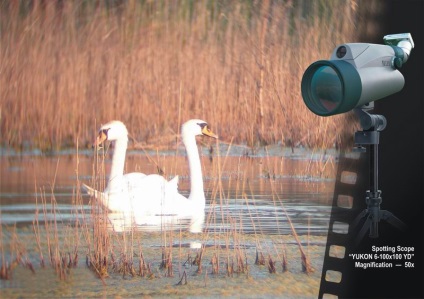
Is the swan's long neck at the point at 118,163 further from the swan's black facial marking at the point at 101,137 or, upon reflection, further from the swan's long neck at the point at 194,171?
the swan's long neck at the point at 194,171

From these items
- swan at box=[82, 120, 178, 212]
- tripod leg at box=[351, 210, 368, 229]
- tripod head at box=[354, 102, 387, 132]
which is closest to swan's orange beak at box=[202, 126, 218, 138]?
swan at box=[82, 120, 178, 212]

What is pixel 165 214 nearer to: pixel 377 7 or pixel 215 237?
pixel 215 237

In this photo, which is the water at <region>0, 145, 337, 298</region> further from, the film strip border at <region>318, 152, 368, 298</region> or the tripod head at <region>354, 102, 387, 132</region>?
the tripod head at <region>354, 102, 387, 132</region>

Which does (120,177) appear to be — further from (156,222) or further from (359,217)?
(359,217)

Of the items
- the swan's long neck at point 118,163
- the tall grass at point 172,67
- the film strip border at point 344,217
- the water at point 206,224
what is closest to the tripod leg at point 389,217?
the film strip border at point 344,217

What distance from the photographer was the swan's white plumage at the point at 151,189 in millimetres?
3811

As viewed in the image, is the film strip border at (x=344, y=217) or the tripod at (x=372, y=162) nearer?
the tripod at (x=372, y=162)

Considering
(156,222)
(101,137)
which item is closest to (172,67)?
(101,137)

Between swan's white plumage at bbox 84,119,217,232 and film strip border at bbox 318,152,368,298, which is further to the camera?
swan's white plumage at bbox 84,119,217,232

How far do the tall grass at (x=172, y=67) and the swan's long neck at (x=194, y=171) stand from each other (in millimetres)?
91

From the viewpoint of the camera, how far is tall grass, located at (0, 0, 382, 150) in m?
3.86

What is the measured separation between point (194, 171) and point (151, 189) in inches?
8.9

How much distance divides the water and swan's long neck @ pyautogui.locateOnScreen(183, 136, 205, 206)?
0.13ft

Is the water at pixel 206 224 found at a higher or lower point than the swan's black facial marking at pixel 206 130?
lower
